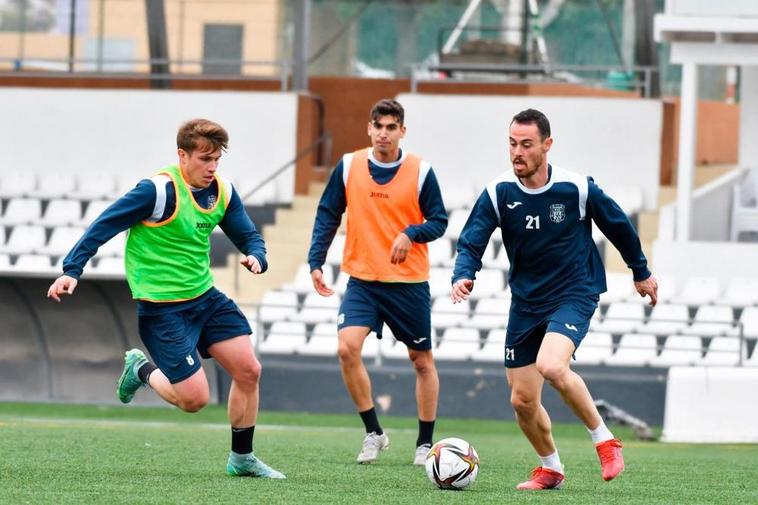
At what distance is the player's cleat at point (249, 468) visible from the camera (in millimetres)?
8055

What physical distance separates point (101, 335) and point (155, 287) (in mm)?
8130

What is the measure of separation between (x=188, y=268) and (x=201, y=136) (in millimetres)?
690

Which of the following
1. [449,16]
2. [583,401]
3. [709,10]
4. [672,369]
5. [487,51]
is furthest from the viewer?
[449,16]

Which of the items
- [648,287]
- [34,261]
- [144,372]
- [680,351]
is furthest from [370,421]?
[34,261]

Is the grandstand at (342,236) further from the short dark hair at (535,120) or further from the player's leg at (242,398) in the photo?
the player's leg at (242,398)

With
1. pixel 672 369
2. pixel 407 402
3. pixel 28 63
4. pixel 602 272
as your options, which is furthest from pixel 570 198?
pixel 28 63

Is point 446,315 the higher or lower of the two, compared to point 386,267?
lower

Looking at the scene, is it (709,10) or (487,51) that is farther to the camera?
(487,51)

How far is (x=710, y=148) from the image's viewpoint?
86.5 ft

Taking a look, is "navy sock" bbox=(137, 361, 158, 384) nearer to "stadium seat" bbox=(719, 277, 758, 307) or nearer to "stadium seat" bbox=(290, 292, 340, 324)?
"stadium seat" bbox=(290, 292, 340, 324)

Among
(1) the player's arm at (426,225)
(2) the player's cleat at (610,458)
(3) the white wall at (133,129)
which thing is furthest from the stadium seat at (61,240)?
(2) the player's cleat at (610,458)

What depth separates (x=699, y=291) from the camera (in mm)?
17469

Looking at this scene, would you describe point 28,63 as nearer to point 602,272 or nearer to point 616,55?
point 616,55

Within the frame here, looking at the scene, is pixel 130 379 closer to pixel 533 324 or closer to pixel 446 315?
pixel 533 324
